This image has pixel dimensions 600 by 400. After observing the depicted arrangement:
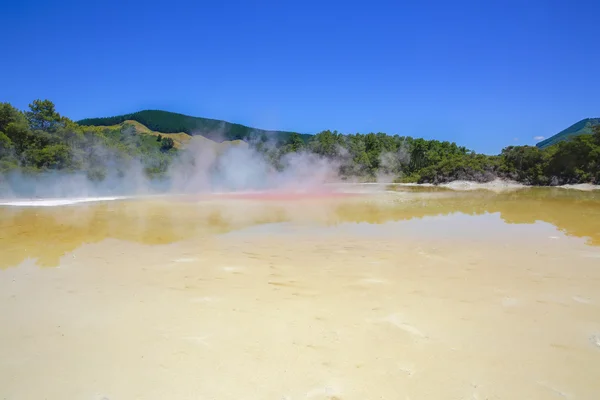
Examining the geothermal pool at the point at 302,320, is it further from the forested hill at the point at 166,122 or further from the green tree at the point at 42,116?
the forested hill at the point at 166,122

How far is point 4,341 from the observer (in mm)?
3055

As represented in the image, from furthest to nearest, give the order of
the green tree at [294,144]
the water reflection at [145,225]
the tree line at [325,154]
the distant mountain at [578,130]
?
the green tree at [294,144]
the distant mountain at [578,130]
the tree line at [325,154]
the water reflection at [145,225]

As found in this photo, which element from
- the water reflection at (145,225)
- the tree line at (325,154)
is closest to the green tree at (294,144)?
the tree line at (325,154)

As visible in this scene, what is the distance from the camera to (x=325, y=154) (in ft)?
187

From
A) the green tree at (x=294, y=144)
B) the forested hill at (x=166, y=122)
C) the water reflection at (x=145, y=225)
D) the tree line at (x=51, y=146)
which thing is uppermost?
the forested hill at (x=166, y=122)

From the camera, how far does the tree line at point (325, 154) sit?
77.3 ft

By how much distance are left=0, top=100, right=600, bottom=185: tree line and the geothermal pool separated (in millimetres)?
20674

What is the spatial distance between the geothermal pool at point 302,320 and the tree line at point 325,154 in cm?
2067

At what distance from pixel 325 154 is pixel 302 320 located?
5455 centimetres

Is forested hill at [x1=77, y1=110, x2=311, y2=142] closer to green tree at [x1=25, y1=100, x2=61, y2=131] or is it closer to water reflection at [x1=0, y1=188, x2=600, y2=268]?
green tree at [x1=25, y1=100, x2=61, y2=131]

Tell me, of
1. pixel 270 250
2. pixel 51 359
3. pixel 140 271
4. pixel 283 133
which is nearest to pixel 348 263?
pixel 270 250

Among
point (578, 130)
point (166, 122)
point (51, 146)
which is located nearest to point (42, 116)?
point (51, 146)

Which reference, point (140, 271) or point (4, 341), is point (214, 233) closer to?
point (140, 271)

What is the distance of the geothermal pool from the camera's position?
2.44 meters
